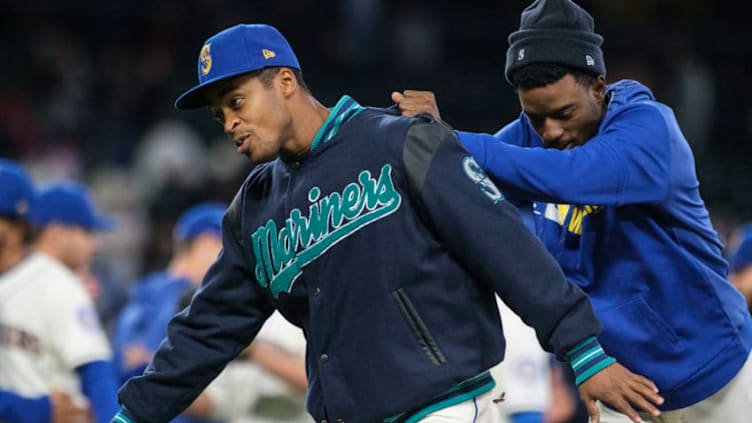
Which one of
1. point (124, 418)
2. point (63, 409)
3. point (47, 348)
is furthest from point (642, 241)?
point (47, 348)

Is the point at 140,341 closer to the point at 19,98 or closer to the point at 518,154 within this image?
the point at 518,154

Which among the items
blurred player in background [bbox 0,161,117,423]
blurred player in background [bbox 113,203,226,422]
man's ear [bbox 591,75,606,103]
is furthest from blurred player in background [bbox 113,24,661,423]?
blurred player in background [bbox 113,203,226,422]

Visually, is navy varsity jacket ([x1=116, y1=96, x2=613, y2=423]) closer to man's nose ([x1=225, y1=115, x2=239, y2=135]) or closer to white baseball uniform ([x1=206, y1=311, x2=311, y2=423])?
man's nose ([x1=225, y1=115, x2=239, y2=135])

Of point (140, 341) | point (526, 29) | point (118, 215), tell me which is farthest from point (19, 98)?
point (526, 29)

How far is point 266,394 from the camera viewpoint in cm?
675

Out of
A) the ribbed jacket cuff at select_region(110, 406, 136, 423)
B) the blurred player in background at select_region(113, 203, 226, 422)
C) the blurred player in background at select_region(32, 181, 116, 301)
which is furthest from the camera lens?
the blurred player in background at select_region(113, 203, 226, 422)

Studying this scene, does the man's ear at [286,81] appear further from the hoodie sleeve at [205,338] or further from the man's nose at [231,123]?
the hoodie sleeve at [205,338]

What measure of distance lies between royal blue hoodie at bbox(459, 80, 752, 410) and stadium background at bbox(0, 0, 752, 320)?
8.73 meters

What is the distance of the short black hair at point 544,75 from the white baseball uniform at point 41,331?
8.75ft

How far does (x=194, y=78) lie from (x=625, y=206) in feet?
33.2

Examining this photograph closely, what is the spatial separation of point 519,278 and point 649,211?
24.8 inches

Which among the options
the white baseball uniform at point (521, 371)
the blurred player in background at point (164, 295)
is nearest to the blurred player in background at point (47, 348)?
the blurred player in background at point (164, 295)

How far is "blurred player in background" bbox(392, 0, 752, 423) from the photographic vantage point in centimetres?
392

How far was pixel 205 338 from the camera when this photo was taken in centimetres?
432
